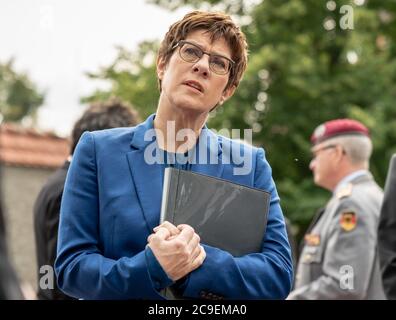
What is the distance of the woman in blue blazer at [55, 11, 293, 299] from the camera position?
1999 mm

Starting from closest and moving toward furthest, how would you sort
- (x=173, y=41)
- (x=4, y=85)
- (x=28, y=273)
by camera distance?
(x=173, y=41) < (x=28, y=273) < (x=4, y=85)

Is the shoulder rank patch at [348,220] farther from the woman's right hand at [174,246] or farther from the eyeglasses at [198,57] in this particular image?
the woman's right hand at [174,246]

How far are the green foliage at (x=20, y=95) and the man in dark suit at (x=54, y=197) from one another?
34.3 m

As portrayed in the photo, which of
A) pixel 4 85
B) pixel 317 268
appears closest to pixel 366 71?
pixel 317 268

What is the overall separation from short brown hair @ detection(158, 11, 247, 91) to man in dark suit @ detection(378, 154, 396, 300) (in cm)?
109

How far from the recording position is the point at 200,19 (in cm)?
222

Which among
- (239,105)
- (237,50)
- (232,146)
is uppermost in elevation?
(239,105)

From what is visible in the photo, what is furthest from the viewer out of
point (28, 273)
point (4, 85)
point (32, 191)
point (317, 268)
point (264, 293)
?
point (4, 85)

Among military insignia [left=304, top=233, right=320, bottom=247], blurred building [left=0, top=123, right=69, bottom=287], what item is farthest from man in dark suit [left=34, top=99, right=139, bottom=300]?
blurred building [left=0, top=123, right=69, bottom=287]

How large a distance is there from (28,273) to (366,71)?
6402mm

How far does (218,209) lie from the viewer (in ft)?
6.71

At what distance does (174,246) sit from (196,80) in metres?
0.47

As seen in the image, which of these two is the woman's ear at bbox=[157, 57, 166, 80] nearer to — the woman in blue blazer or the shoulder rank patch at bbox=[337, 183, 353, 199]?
the woman in blue blazer

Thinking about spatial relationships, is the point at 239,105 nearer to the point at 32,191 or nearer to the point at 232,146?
the point at 32,191
